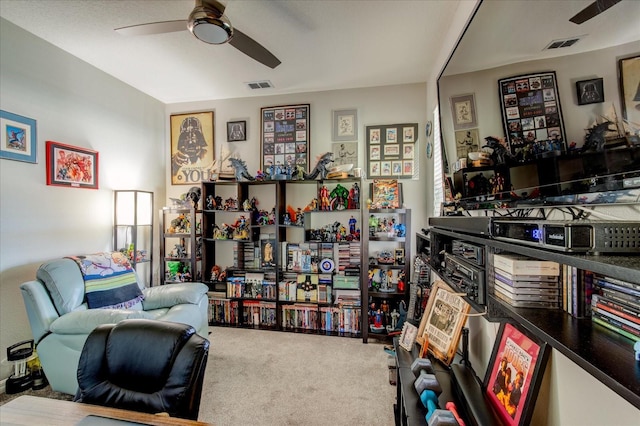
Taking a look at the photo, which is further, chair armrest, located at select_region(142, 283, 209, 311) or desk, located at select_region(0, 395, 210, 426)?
chair armrest, located at select_region(142, 283, 209, 311)

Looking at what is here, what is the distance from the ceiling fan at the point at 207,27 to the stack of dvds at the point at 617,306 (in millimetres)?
2095

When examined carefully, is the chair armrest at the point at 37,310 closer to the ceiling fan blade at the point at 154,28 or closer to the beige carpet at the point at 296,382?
the beige carpet at the point at 296,382

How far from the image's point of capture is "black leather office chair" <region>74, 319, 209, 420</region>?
0.93 metres

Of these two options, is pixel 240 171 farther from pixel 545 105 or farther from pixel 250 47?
pixel 545 105

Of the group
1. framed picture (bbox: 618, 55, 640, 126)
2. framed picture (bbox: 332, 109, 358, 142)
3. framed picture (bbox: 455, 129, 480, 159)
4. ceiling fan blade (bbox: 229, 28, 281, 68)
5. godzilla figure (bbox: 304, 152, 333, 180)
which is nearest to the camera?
framed picture (bbox: 618, 55, 640, 126)

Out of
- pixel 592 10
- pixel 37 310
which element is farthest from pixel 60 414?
pixel 592 10

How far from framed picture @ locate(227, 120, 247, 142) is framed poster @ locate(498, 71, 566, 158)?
10.0ft

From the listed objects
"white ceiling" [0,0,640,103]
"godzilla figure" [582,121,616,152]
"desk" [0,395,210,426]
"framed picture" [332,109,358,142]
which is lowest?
"desk" [0,395,210,426]

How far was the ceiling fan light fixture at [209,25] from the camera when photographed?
159cm

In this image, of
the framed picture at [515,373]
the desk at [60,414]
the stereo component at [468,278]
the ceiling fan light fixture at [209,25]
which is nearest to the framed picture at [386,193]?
the stereo component at [468,278]

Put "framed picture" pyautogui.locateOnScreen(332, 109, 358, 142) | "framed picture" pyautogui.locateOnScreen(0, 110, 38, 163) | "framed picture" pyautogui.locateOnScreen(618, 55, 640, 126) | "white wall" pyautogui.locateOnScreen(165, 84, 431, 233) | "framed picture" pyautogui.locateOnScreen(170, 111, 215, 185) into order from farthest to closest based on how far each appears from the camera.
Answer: "framed picture" pyautogui.locateOnScreen(170, 111, 215, 185), "framed picture" pyautogui.locateOnScreen(332, 109, 358, 142), "white wall" pyautogui.locateOnScreen(165, 84, 431, 233), "framed picture" pyautogui.locateOnScreen(0, 110, 38, 163), "framed picture" pyautogui.locateOnScreen(618, 55, 640, 126)

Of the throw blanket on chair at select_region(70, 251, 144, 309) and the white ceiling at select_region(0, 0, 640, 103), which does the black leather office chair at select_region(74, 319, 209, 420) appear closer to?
the throw blanket on chair at select_region(70, 251, 144, 309)

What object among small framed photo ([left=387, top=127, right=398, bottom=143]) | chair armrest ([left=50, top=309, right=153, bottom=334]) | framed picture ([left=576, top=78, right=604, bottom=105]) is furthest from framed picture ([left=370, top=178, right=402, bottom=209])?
chair armrest ([left=50, top=309, right=153, bottom=334])

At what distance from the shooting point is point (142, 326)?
1040mm
